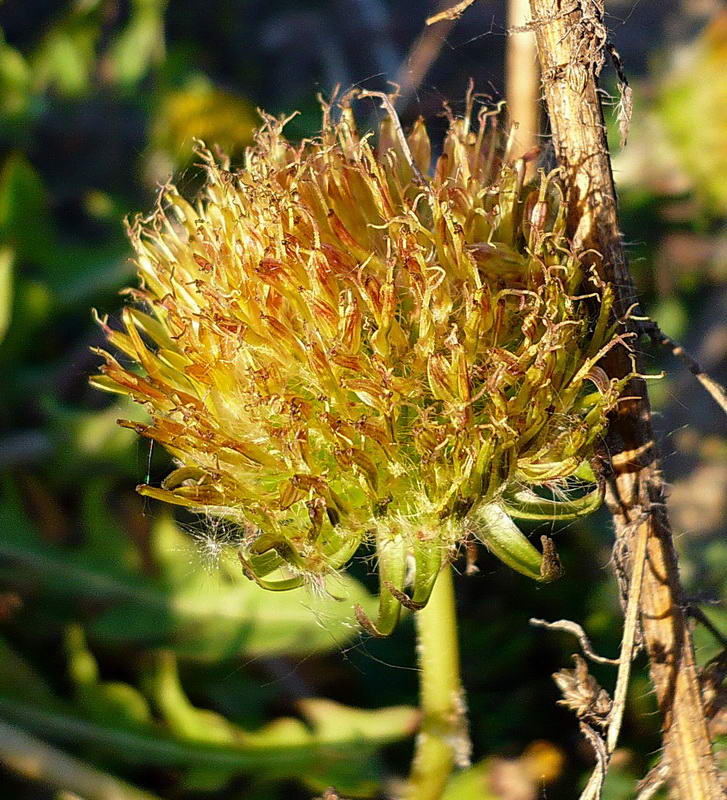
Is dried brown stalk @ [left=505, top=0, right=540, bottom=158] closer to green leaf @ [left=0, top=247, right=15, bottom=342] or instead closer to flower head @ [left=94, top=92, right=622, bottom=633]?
flower head @ [left=94, top=92, right=622, bottom=633]

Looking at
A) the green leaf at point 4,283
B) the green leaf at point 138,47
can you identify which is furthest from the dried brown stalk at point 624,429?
the green leaf at point 138,47

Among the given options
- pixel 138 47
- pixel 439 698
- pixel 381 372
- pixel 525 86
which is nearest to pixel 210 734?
pixel 439 698

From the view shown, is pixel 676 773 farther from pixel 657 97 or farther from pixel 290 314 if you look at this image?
pixel 657 97

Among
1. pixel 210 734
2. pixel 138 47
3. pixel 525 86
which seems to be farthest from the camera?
pixel 138 47

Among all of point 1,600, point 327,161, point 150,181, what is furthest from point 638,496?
point 150,181

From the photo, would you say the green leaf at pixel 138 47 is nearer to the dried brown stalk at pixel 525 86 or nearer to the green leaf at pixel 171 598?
the green leaf at pixel 171 598

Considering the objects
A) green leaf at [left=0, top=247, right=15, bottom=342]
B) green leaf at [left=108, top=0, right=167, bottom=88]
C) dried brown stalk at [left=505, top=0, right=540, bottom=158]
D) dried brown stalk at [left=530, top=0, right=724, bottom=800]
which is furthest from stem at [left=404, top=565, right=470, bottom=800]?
green leaf at [left=108, top=0, right=167, bottom=88]

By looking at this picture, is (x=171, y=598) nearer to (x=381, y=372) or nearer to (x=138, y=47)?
(x=381, y=372)
